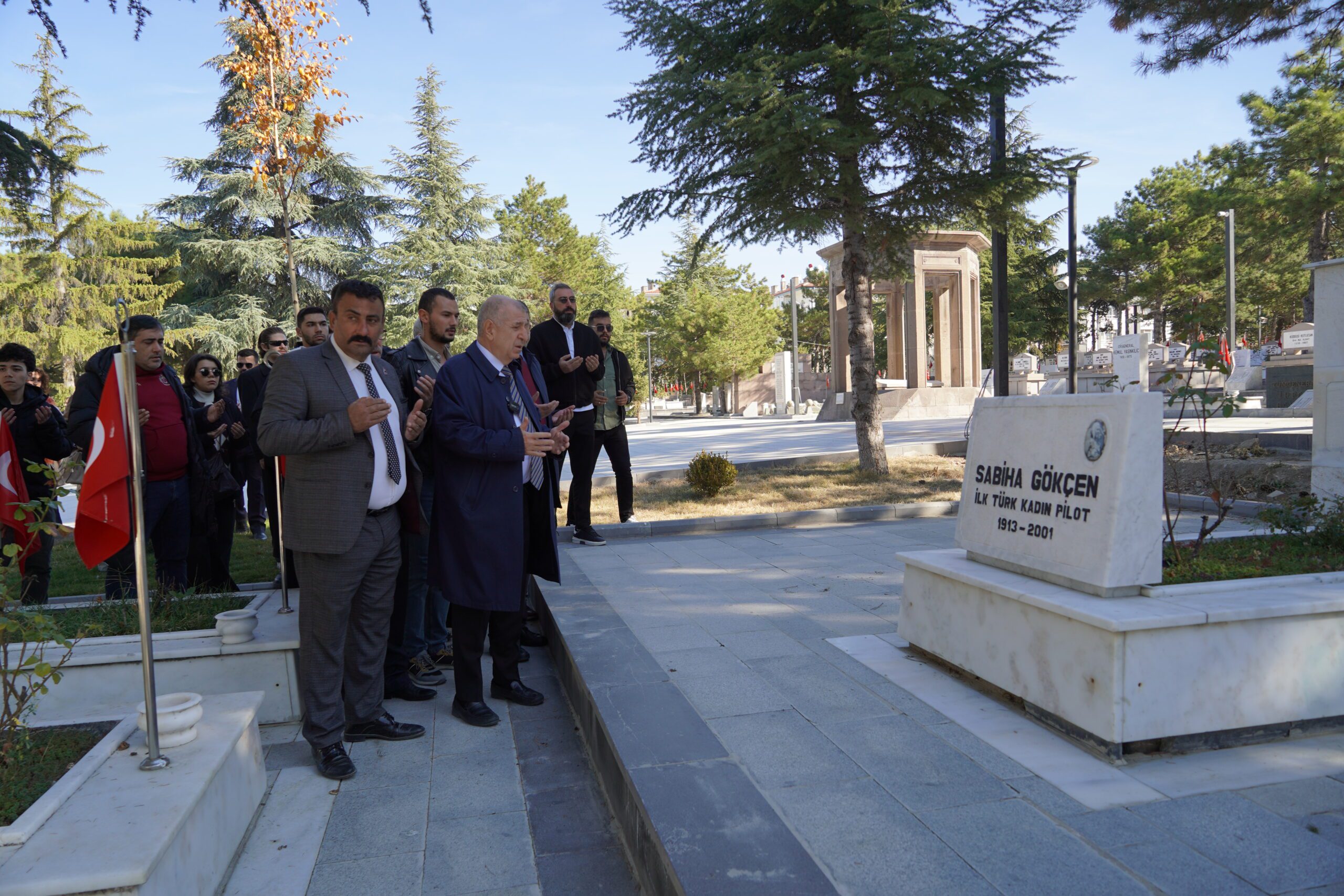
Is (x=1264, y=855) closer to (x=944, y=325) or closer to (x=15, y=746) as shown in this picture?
(x=15, y=746)

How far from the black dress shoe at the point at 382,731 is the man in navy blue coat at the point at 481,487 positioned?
30 centimetres

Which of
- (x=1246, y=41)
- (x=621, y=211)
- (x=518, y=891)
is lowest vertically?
(x=518, y=891)

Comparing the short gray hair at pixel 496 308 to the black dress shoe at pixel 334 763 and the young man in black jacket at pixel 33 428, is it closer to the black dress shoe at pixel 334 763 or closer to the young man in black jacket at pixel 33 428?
the black dress shoe at pixel 334 763

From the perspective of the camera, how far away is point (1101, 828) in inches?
106

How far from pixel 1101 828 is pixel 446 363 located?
10.8 ft

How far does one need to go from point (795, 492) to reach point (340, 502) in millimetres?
8278

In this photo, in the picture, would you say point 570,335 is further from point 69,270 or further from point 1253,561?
point 69,270

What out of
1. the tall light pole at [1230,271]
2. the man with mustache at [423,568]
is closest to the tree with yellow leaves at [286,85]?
the man with mustache at [423,568]

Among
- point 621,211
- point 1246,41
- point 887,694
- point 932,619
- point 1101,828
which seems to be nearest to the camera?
point 1101,828

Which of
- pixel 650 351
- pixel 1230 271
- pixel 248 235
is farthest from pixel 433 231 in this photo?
pixel 1230 271

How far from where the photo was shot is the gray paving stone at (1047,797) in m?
2.83

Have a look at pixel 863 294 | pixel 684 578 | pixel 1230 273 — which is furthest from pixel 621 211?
pixel 1230 273

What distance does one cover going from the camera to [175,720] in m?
2.99

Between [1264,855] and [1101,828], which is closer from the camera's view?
[1264,855]
